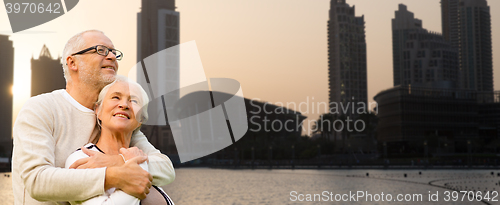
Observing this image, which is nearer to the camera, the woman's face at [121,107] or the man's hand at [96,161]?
the man's hand at [96,161]

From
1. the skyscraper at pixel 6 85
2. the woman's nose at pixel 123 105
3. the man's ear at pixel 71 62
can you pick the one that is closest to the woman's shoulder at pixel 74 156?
the woman's nose at pixel 123 105

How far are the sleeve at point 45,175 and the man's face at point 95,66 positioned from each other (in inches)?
16.0

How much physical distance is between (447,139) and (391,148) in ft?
36.6

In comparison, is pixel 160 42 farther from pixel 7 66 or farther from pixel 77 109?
pixel 77 109

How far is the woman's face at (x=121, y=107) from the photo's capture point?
7.55 ft

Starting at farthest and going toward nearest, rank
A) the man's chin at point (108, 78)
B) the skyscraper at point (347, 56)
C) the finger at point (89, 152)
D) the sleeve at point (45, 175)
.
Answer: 1. the skyscraper at point (347, 56)
2. the man's chin at point (108, 78)
3. the finger at point (89, 152)
4. the sleeve at point (45, 175)

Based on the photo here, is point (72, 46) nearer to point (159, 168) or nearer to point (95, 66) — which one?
point (95, 66)

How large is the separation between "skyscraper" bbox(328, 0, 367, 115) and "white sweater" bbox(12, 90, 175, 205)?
186937 millimetres

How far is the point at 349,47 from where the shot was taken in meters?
190

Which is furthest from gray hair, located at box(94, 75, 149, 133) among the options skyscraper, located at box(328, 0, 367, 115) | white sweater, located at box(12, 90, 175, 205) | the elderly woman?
Result: skyscraper, located at box(328, 0, 367, 115)

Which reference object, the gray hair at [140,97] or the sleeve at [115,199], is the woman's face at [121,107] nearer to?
the gray hair at [140,97]

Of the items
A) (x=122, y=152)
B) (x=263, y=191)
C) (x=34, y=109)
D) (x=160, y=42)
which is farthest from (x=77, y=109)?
(x=160, y=42)

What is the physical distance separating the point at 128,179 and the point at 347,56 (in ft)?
633

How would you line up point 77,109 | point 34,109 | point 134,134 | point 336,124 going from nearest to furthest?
point 34,109 < point 77,109 < point 134,134 < point 336,124
